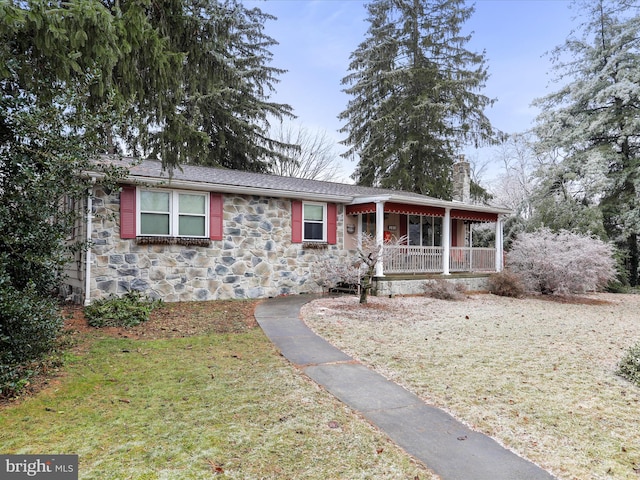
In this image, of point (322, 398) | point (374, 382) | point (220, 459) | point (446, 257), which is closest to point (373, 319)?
point (374, 382)

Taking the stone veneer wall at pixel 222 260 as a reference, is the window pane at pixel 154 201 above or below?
above

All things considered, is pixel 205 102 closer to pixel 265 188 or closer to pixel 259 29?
pixel 259 29

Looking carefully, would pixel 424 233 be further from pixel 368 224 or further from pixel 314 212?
pixel 314 212

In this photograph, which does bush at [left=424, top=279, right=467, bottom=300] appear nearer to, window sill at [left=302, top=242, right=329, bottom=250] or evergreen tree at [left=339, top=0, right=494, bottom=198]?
window sill at [left=302, top=242, right=329, bottom=250]

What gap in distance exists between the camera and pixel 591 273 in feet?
39.5

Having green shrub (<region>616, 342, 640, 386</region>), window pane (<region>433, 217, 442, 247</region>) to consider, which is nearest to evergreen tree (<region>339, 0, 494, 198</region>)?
window pane (<region>433, 217, 442, 247</region>)

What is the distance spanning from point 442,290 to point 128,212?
27.1 feet

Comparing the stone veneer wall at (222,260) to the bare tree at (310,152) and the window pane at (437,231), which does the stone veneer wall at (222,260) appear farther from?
the bare tree at (310,152)

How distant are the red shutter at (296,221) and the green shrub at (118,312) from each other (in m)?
4.09

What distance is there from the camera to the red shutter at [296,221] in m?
10.8

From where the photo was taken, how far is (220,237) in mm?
9641

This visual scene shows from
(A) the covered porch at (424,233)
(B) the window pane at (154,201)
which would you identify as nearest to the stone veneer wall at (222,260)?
(B) the window pane at (154,201)

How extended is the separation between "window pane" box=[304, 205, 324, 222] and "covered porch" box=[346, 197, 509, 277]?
0.96 meters

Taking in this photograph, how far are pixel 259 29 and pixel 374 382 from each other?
853 inches
